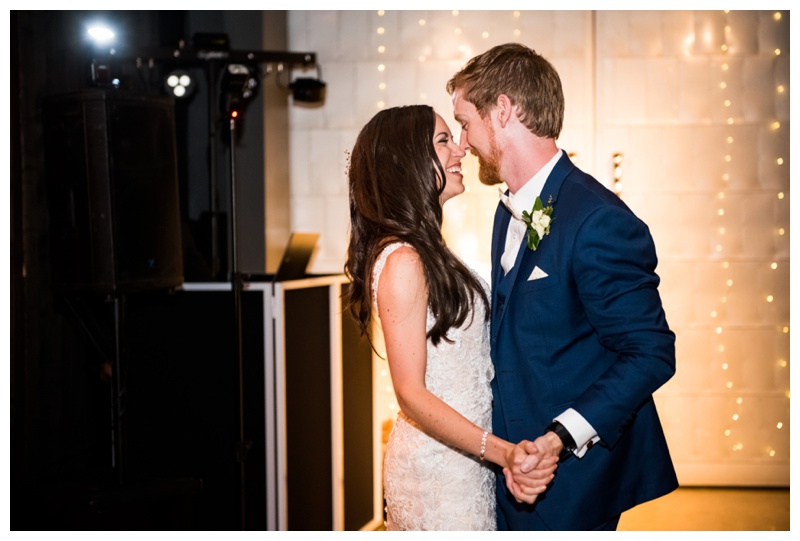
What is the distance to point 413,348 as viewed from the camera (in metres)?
1.99

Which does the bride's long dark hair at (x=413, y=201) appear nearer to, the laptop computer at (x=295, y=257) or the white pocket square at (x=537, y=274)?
A: the white pocket square at (x=537, y=274)

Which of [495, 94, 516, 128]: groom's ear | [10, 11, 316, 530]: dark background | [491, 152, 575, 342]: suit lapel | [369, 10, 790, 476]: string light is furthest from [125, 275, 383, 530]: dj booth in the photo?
[369, 10, 790, 476]: string light

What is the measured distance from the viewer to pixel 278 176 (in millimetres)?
4836

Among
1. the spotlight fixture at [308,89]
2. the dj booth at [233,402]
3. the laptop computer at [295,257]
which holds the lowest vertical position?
the dj booth at [233,402]

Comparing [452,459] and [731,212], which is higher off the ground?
[731,212]

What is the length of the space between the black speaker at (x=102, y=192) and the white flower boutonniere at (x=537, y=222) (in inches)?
70.4

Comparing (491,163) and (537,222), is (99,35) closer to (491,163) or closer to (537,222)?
(491,163)

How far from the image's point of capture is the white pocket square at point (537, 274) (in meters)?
1.89

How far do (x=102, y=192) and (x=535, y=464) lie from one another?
2.02 metres


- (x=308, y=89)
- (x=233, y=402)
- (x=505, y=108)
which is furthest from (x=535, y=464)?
(x=308, y=89)

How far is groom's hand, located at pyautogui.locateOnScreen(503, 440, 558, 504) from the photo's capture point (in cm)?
183

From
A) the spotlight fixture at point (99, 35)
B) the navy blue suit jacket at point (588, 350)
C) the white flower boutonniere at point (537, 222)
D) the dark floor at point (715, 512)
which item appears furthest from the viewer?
the dark floor at point (715, 512)

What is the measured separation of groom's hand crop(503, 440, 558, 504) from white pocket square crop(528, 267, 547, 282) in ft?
1.24

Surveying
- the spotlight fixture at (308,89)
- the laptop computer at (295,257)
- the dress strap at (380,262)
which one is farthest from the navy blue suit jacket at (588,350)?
the spotlight fixture at (308,89)
